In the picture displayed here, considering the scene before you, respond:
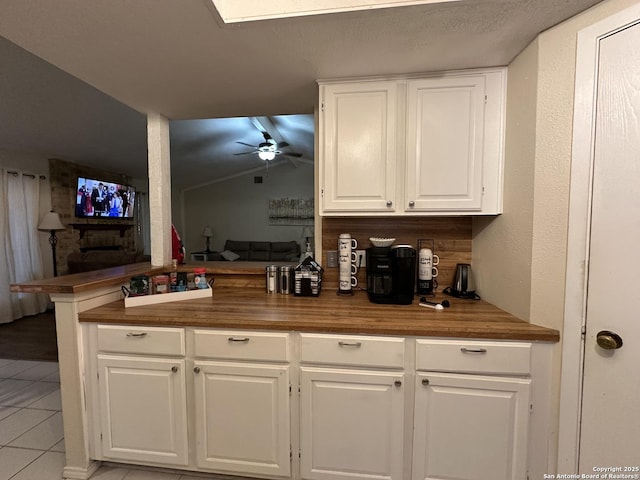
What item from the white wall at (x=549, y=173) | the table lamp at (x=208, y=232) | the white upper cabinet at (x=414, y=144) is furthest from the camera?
the table lamp at (x=208, y=232)

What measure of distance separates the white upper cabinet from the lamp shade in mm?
4482

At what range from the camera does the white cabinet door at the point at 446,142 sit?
5.10 ft

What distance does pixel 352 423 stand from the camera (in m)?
1.36

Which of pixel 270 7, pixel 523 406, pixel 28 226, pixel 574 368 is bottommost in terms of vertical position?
pixel 523 406

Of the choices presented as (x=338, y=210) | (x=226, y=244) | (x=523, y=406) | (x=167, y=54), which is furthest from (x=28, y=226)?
(x=523, y=406)

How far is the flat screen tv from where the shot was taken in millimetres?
4914

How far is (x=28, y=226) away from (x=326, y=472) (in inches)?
198

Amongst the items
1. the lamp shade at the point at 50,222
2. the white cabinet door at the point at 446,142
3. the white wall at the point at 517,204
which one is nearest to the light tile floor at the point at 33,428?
the white wall at the point at 517,204

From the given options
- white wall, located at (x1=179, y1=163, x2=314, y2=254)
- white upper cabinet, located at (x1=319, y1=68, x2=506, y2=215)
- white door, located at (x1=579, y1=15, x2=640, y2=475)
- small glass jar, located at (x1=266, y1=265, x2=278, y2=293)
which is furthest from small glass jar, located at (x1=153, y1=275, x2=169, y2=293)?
white wall, located at (x1=179, y1=163, x2=314, y2=254)

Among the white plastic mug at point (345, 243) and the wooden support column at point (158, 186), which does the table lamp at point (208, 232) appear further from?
the white plastic mug at point (345, 243)

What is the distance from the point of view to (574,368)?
121 centimetres

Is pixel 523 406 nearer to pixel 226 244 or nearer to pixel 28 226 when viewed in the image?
pixel 28 226

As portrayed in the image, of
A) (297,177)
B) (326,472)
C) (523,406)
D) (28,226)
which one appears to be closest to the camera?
(523,406)

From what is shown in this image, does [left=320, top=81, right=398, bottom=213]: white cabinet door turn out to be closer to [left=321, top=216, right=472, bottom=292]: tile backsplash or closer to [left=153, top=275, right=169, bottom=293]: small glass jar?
[left=321, top=216, right=472, bottom=292]: tile backsplash
